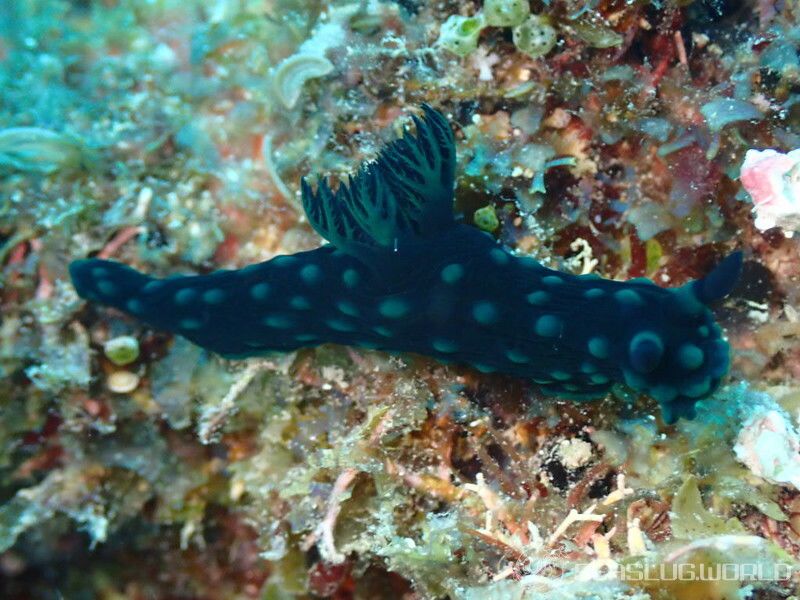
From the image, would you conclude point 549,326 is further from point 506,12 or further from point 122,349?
point 122,349

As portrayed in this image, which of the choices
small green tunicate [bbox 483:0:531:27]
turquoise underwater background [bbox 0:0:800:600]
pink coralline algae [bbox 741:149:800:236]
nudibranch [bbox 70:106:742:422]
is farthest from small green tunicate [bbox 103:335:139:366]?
pink coralline algae [bbox 741:149:800:236]

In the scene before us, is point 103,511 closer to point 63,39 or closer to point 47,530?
point 47,530

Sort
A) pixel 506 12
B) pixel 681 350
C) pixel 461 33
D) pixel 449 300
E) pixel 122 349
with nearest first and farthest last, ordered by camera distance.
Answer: pixel 681 350 → pixel 449 300 → pixel 506 12 → pixel 461 33 → pixel 122 349

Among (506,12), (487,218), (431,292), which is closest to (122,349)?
(431,292)

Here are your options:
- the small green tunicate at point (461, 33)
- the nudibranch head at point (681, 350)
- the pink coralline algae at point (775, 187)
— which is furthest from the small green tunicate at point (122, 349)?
the pink coralline algae at point (775, 187)

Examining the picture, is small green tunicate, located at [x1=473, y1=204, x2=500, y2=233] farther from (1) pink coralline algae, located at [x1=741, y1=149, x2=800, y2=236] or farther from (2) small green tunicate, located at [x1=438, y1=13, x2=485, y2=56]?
(1) pink coralline algae, located at [x1=741, y1=149, x2=800, y2=236]

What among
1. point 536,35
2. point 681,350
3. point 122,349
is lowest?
point 681,350
